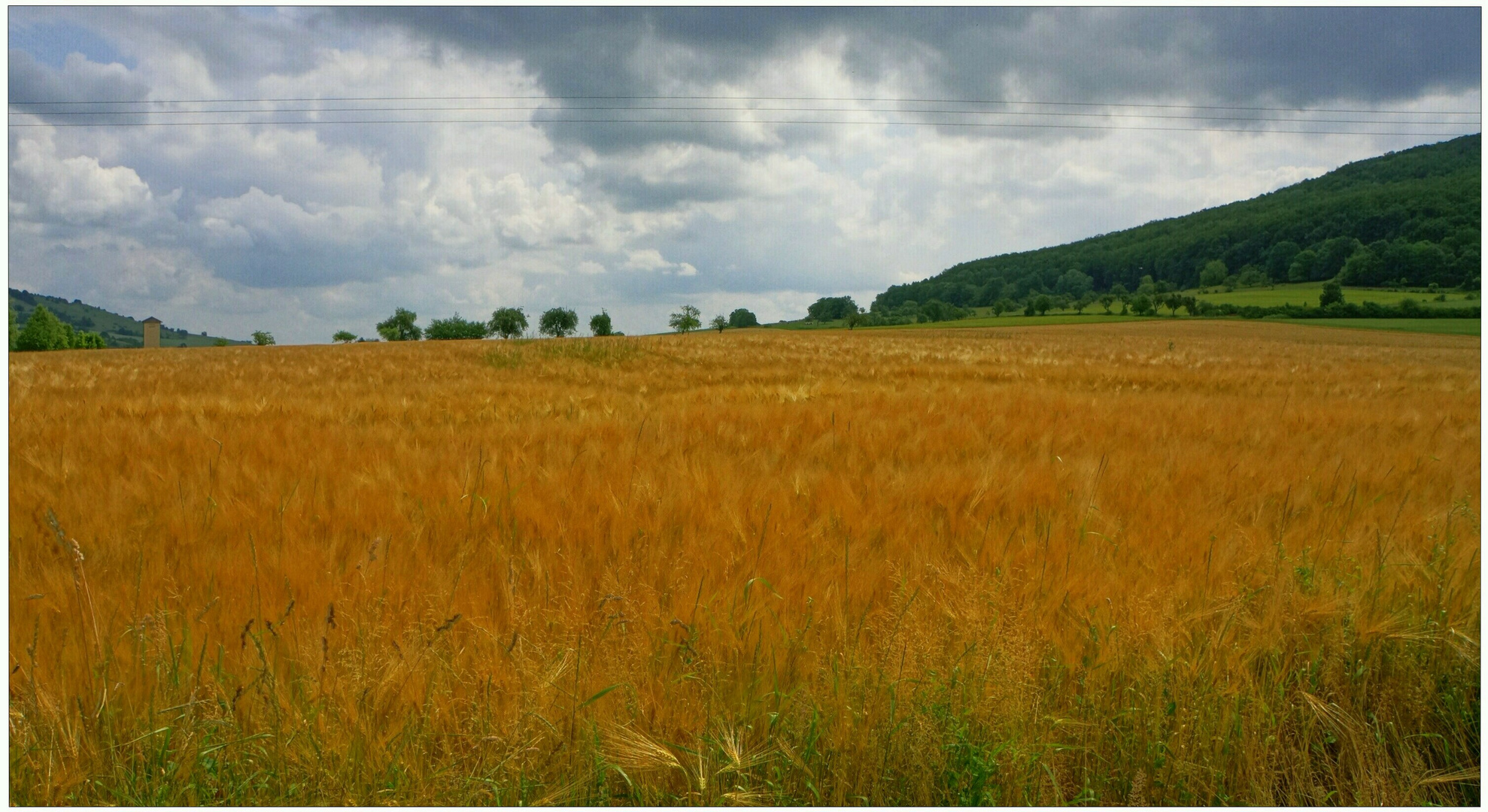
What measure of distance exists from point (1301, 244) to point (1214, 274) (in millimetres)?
11654

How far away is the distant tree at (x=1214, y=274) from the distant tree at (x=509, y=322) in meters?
113

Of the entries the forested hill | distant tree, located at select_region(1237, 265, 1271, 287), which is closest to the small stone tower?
the forested hill

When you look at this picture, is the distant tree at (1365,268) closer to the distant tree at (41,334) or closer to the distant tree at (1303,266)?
the distant tree at (1303,266)

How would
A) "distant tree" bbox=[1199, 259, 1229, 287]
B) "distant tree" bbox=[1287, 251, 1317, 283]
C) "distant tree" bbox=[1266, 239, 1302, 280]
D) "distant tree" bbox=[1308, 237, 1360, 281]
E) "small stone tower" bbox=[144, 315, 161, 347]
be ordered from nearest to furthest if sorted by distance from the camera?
"small stone tower" bbox=[144, 315, 161, 347] → "distant tree" bbox=[1308, 237, 1360, 281] → "distant tree" bbox=[1287, 251, 1317, 283] → "distant tree" bbox=[1266, 239, 1302, 280] → "distant tree" bbox=[1199, 259, 1229, 287]

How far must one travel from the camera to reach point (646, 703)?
5.02 feet

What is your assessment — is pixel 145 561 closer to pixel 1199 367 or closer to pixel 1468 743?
pixel 1468 743

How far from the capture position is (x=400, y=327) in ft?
363

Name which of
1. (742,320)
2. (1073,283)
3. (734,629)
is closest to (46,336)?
(742,320)

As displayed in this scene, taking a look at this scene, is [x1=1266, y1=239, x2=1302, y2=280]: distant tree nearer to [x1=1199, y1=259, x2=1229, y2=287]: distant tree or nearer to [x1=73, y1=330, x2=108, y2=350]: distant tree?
[x1=1199, y1=259, x2=1229, y2=287]: distant tree

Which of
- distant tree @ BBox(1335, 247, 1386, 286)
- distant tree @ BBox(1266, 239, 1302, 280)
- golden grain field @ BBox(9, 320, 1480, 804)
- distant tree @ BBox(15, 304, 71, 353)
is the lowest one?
golden grain field @ BBox(9, 320, 1480, 804)

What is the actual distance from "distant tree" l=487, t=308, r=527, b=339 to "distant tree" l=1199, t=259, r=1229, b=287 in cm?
11278

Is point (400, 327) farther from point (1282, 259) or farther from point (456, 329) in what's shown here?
point (1282, 259)

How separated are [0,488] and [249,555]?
0.81 meters

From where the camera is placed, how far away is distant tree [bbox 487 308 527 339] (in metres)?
100
